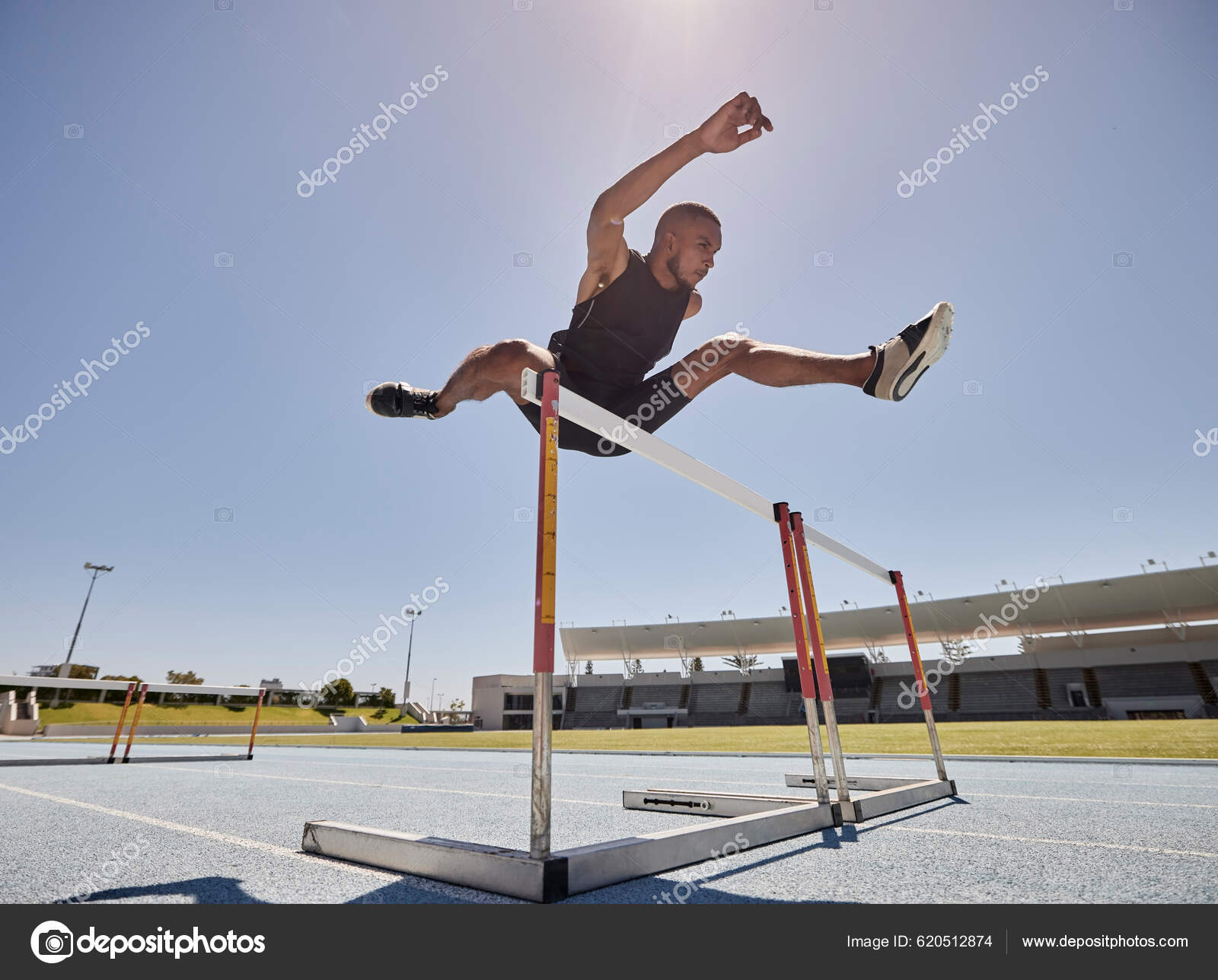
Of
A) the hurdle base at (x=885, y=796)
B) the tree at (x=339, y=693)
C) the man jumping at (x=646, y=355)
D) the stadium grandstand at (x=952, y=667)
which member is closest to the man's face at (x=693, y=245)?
the man jumping at (x=646, y=355)

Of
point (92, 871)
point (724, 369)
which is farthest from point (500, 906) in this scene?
point (724, 369)

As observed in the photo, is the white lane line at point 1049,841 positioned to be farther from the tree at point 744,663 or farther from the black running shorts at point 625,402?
the tree at point 744,663

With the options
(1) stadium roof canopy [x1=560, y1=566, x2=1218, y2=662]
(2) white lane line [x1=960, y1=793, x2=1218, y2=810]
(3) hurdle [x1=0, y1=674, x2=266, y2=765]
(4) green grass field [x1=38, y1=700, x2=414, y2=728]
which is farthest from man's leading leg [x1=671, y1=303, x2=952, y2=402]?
(4) green grass field [x1=38, y1=700, x2=414, y2=728]

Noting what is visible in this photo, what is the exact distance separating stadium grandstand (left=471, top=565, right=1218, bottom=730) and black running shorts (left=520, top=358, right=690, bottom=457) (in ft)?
113

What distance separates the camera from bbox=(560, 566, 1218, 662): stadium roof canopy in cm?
3147

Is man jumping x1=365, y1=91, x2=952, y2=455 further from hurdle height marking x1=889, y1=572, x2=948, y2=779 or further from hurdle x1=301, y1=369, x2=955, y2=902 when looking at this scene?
hurdle height marking x1=889, y1=572, x2=948, y2=779

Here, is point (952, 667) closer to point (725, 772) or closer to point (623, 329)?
point (725, 772)

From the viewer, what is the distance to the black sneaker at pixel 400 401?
3.21 metres

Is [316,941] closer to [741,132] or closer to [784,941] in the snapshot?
[784,941]

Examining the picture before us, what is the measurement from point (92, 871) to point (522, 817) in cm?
226

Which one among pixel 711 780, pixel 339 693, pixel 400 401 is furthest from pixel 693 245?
pixel 339 693

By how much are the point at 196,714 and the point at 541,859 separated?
121ft

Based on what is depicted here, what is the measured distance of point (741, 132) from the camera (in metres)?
2.46

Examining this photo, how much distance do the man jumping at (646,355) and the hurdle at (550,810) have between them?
0.51m
